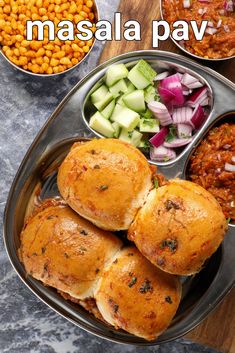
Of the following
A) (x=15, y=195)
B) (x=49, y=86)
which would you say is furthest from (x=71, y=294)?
(x=49, y=86)

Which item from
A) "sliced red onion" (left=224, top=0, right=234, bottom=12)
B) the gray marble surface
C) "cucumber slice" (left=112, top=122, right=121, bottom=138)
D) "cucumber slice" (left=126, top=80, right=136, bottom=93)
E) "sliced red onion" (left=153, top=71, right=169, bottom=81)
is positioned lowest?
the gray marble surface

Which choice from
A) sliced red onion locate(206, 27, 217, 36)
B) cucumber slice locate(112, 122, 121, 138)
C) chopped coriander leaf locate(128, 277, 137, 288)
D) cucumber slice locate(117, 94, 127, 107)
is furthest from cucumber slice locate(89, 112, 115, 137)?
chopped coriander leaf locate(128, 277, 137, 288)

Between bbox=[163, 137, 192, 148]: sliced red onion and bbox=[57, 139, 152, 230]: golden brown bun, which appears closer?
bbox=[57, 139, 152, 230]: golden brown bun

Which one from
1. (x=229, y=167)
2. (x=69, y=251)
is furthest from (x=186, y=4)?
(x=69, y=251)

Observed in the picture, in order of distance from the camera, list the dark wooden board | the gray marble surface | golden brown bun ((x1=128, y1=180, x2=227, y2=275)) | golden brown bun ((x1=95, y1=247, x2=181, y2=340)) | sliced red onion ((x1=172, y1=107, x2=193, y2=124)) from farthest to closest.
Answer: the gray marble surface, the dark wooden board, sliced red onion ((x1=172, y1=107, x2=193, y2=124)), golden brown bun ((x1=95, y1=247, x2=181, y2=340)), golden brown bun ((x1=128, y1=180, x2=227, y2=275))

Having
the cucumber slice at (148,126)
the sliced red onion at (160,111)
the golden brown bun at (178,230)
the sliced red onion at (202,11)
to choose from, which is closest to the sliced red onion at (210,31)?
the sliced red onion at (202,11)

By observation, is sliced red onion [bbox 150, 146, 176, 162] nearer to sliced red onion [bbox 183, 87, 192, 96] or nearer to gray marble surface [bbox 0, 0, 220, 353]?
sliced red onion [bbox 183, 87, 192, 96]

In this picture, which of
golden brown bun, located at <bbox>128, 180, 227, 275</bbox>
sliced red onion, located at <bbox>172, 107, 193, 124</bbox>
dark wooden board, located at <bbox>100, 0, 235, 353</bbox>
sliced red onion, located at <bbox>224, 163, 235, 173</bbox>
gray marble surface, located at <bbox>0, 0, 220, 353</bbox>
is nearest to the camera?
golden brown bun, located at <bbox>128, 180, 227, 275</bbox>

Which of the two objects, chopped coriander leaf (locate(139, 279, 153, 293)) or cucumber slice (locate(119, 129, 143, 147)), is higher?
cucumber slice (locate(119, 129, 143, 147))
